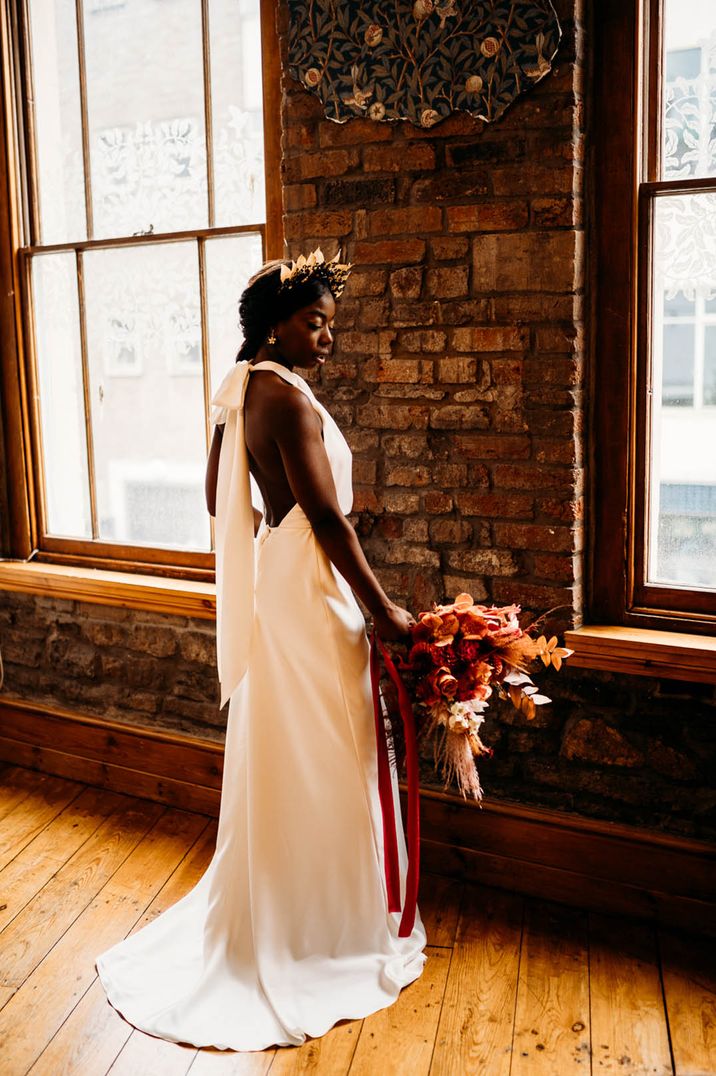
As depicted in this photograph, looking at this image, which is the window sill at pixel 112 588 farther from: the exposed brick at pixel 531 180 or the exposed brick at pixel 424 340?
the exposed brick at pixel 531 180

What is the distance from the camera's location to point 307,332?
7.91 feet

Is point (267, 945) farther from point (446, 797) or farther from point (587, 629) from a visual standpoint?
point (587, 629)

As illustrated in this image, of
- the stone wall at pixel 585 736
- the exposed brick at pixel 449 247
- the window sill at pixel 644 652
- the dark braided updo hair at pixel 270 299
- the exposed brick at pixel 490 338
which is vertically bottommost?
the stone wall at pixel 585 736

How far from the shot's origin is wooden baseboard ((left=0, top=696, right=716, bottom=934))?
268 centimetres

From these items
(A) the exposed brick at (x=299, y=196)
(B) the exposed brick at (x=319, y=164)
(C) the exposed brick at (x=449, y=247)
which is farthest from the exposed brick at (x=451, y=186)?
(A) the exposed brick at (x=299, y=196)

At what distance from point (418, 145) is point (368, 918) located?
215cm

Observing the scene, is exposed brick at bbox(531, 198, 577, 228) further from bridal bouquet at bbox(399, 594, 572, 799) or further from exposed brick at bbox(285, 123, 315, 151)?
bridal bouquet at bbox(399, 594, 572, 799)

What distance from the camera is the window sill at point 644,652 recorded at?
8.38ft

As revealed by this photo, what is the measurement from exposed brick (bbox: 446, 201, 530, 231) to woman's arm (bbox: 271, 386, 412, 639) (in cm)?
78

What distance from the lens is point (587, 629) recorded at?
274cm

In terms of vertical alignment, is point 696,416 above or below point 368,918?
above

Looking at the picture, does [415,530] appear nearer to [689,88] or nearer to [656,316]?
[656,316]

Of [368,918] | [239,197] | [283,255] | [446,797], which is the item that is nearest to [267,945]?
[368,918]

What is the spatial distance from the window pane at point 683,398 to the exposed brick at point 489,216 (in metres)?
0.38
